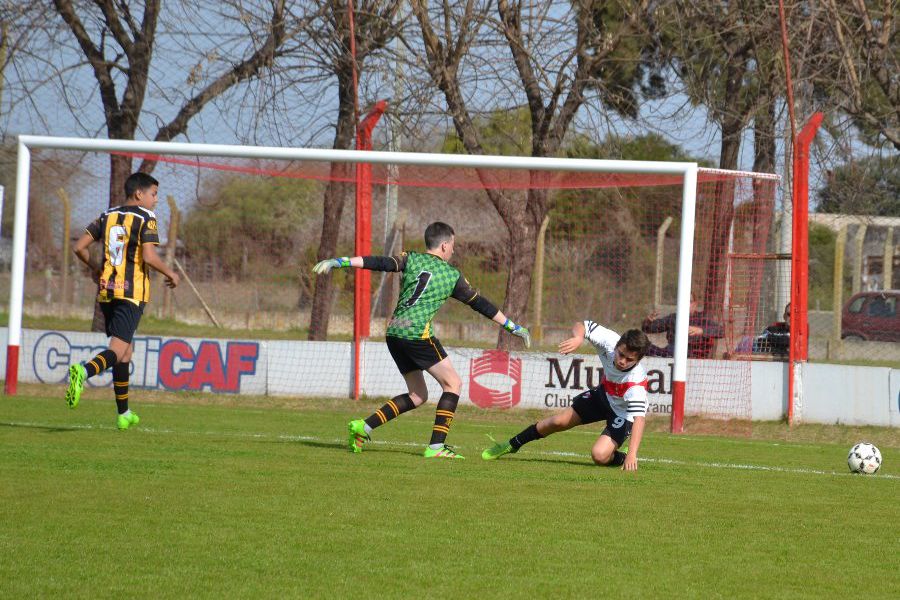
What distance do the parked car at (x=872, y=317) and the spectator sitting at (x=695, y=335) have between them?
2983 mm

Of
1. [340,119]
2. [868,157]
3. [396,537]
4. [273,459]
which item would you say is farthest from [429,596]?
[868,157]

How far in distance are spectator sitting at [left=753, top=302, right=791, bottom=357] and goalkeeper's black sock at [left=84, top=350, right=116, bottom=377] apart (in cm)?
818

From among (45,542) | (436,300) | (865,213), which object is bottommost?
(45,542)

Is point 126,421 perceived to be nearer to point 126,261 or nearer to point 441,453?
point 126,261

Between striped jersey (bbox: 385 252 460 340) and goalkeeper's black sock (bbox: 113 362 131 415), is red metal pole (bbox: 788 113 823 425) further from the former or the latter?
goalkeeper's black sock (bbox: 113 362 131 415)

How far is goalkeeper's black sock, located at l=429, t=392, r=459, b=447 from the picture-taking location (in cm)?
859

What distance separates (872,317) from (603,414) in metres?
9.28

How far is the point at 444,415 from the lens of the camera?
8.61 metres

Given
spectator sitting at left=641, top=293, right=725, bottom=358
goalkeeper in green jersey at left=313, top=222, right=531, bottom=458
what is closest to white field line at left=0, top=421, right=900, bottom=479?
goalkeeper in green jersey at left=313, top=222, right=531, bottom=458

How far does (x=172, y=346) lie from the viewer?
1456 centimetres

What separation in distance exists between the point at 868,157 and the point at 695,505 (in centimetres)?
1216

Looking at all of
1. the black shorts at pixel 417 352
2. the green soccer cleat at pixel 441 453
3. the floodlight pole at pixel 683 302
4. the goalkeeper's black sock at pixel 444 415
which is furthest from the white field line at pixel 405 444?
the floodlight pole at pixel 683 302

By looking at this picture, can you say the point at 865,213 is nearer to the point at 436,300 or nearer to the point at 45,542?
the point at 436,300

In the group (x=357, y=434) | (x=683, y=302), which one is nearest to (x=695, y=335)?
(x=683, y=302)
